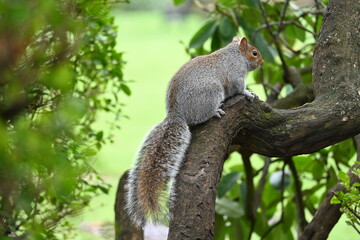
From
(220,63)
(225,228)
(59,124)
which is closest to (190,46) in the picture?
(220,63)

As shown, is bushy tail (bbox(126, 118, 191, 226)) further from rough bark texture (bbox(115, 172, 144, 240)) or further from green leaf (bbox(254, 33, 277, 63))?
green leaf (bbox(254, 33, 277, 63))

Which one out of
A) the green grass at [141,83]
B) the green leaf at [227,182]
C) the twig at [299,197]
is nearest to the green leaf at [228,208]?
the green leaf at [227,182]

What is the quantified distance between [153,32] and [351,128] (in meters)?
8.66

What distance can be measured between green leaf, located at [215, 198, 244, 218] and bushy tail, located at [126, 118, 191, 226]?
0.82 m

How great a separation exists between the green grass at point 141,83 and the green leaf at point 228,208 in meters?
0.38

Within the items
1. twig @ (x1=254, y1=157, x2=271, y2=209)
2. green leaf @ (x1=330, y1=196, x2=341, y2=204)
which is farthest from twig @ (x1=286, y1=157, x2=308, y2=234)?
green leaf @ (x1=330, y1=196, x2=341, y2=204)

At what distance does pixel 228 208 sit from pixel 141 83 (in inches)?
188

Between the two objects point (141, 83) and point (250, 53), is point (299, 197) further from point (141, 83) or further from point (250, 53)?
point (141, 83)

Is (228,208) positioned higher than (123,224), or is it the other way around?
(228,208)

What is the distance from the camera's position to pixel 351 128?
1.41 m

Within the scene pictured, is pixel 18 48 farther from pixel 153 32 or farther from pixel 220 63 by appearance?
pixel 153 32

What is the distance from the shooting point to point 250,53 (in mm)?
2021

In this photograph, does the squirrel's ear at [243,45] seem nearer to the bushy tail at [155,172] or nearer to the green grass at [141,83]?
the green grass at [141,83]

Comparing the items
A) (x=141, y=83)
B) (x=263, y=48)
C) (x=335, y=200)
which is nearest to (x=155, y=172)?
(x=335, y=200)
